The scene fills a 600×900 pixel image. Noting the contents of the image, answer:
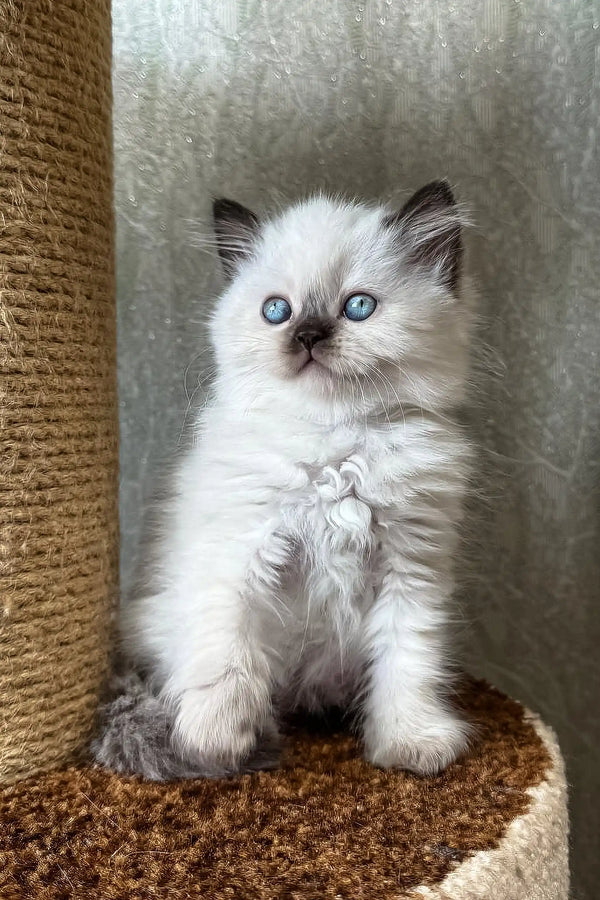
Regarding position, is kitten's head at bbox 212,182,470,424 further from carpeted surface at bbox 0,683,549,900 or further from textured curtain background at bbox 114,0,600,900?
carpeted surface at bbox 0,683,549,900

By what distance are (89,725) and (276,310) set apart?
24.0 inches

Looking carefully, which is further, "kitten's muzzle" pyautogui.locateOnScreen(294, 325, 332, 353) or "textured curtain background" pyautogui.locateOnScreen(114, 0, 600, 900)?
"textured curtain background" pyautogui.locateOnScreen(114, 0, 600, 900)

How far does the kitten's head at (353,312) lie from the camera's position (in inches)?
36.8

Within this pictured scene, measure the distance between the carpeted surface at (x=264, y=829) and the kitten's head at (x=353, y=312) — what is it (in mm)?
465

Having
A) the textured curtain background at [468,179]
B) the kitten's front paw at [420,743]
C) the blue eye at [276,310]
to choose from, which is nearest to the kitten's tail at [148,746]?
the kitten's front paw at [420,743]

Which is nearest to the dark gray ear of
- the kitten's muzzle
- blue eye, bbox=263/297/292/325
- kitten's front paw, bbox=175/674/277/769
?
blue eye, bbox=263/297/292/325

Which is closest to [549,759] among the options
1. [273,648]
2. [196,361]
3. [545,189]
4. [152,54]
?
[273,648]

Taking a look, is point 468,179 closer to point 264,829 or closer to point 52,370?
point 52,370

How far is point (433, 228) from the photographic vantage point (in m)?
1.04

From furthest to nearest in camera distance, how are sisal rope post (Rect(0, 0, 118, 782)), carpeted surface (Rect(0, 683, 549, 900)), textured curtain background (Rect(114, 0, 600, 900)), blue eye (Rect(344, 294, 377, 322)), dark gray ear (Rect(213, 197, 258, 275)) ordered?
textured curtain background (Rect(114, 0, 600, 900))
dark gray ear (Rect(213, 197, 258, 275))
blue eye (Rect(344, 294, 377, 322))
sisal rope post (Rect(0, 0, 118, 782))
carpeted surface (Rect(0, 683, 549, 900))

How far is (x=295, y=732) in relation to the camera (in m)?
1.09

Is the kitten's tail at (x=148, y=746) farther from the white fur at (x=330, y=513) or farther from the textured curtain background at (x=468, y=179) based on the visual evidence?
Answer: the textured curtain background at (x=468, y=179)

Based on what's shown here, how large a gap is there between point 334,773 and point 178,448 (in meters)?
0.57

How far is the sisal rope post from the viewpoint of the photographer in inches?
33.2
